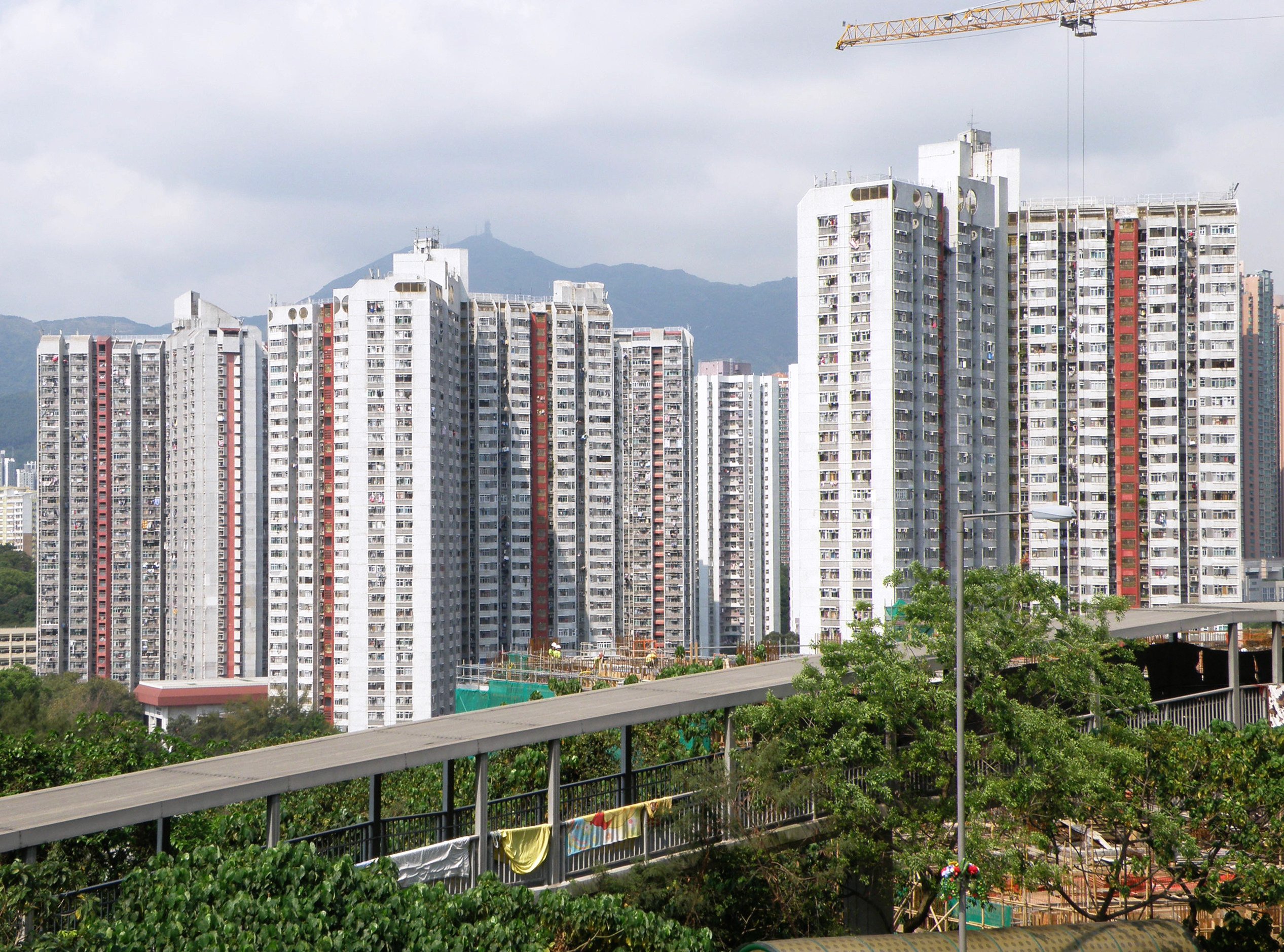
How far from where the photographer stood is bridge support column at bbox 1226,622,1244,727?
25.1m

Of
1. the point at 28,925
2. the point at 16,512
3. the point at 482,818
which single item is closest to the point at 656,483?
the point at 482,818

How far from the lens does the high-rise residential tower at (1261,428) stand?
10794 cm

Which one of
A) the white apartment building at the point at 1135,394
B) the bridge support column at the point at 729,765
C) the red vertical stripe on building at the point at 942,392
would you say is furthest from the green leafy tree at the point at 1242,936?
the white apartment building at the point at 1135,394

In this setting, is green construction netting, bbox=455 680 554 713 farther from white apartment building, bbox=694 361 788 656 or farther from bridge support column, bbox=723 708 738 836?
white apartment building, bbox=694 361 788 656

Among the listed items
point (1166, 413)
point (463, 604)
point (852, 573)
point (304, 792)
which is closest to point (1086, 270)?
point (1166, 413)

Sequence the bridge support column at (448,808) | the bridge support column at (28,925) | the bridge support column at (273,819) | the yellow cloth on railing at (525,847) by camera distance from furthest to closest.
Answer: the yellow cloth on railing at (525,847)
the bridge support column at (448,808)
the bridge support column at (273,819)
the bridge support column at (28,925)

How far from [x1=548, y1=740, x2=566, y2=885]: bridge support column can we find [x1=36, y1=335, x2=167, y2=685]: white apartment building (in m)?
86.4

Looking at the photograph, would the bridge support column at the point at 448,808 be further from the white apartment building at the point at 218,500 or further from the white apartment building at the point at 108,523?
the white apartment building at the point at 108,523

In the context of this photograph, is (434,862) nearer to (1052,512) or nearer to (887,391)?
(1052,512)

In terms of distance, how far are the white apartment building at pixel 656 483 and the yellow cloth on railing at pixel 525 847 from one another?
3166 inches

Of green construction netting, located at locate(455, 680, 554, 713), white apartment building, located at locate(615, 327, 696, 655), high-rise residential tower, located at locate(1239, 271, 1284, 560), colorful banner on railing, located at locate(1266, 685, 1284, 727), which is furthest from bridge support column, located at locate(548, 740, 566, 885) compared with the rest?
high-rise residential tower, located at locate(1239, 271, 1284, 560)

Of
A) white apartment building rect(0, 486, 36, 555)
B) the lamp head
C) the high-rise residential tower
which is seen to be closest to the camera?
the lamp head

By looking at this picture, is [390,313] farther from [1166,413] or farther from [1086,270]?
[1166,413]

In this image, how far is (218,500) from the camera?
89.9 m
